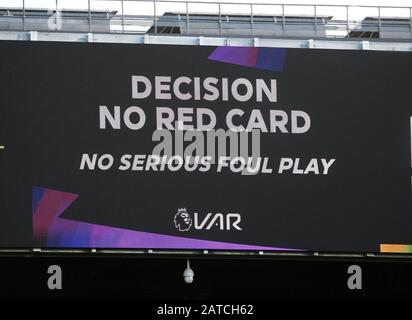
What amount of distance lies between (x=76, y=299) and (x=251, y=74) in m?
5.62

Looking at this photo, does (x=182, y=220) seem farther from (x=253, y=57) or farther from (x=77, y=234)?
(x=253, y=57)

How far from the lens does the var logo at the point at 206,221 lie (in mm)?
31453

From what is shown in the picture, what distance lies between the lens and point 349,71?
32438 millimetres

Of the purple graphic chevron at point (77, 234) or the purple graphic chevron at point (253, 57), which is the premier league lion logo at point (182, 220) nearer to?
the purple graphic chevron at point (77, 234)

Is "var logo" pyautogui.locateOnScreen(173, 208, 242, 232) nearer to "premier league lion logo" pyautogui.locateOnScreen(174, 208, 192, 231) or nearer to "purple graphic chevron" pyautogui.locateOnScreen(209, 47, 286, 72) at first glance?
"premier league lion logo" pyautogui.locateOnScreen(174, 208, 192, 231)

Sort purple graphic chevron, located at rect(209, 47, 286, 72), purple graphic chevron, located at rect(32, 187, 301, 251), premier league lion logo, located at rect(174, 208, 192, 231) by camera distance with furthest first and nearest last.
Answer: purple graphic chevron, located at rect(209, 47, 286, 72)
premier league lion logo, located at rect(174, 208, 192, 231)
purple graphic chevron, located at rect(32, 187, 301, 251)

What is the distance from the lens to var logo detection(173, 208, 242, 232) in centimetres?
3145

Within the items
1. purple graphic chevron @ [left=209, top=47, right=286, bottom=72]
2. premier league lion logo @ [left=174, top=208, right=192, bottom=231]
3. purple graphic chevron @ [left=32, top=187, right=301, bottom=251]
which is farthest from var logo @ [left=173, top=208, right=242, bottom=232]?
purple graphic chevron @ [left=209, top=47, right=286, bottom=72]

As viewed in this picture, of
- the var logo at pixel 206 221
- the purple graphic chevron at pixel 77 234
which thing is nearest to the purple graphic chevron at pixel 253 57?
the var logo at pixel 206 221

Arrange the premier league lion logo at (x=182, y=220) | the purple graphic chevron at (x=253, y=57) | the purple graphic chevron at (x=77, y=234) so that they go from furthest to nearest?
1. the purple graphic chevron at (x=253, y=57)
2. the premier league lion logo at (x=182, y=220)
3. the purple graphic chevron at (x=77, y=234)
